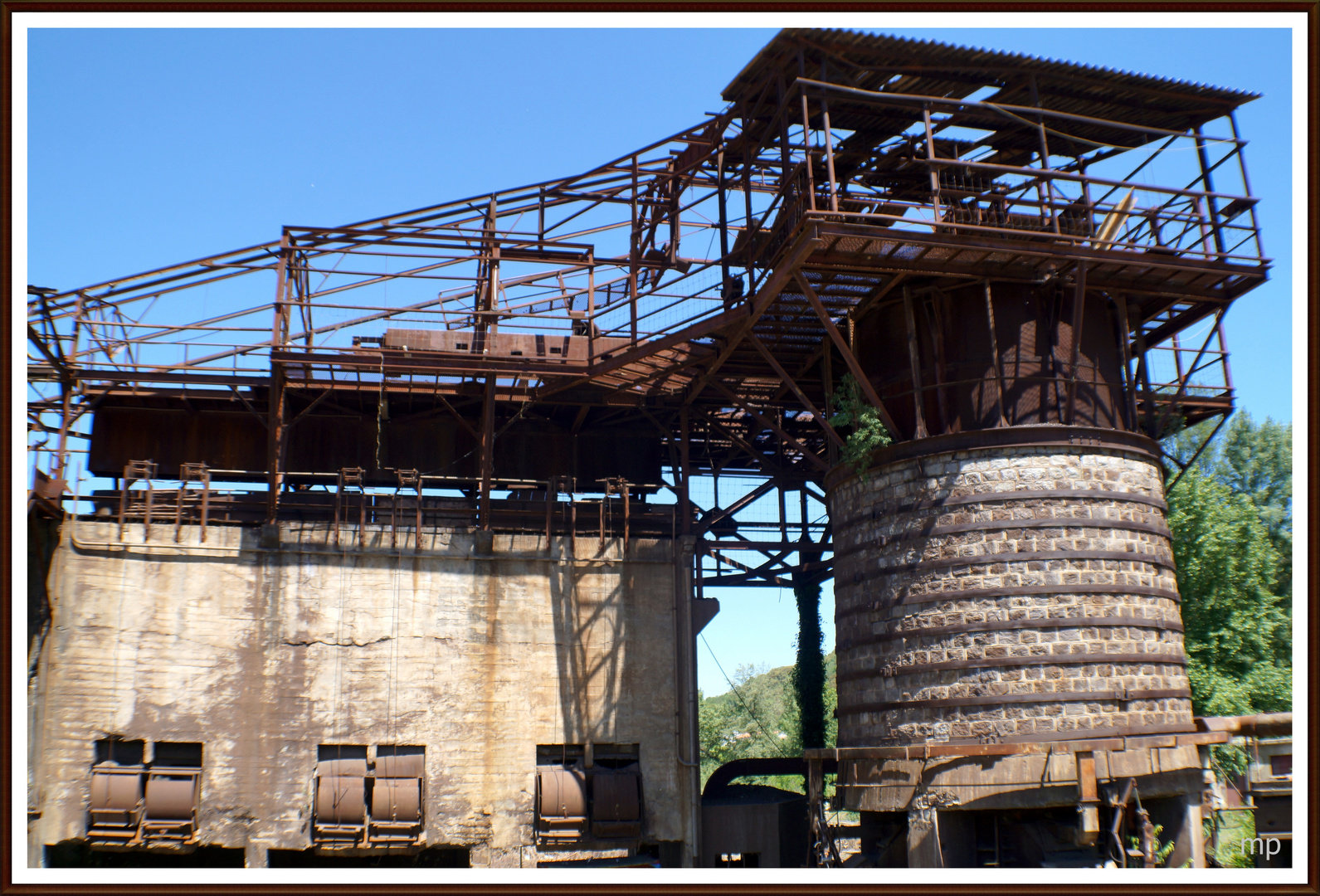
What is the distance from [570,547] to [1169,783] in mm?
12807

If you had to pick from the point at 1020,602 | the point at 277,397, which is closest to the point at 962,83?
the point at 1020,602

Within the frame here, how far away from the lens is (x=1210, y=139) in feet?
64.0

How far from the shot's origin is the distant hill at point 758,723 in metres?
43.9

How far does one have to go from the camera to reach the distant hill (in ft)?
144

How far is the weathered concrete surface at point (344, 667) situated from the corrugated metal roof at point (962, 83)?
36.0 ft

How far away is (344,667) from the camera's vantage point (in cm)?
2114

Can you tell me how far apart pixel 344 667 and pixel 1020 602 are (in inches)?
539

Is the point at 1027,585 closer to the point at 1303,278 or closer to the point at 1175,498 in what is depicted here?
the point at 1303,278

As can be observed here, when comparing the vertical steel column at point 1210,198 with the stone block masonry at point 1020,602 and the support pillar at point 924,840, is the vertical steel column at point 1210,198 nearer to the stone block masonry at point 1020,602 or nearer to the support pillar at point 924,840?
the stone block masonry at point 1020,602

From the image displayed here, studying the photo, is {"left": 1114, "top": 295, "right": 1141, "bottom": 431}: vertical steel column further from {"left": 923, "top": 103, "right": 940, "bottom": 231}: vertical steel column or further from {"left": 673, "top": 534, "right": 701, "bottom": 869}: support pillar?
{"left": 673, "top": 534, "right": 701, "bottom": 869}: support pillar

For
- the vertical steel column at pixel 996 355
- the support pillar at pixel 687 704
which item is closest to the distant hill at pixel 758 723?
the support pillar at pixel 687 704

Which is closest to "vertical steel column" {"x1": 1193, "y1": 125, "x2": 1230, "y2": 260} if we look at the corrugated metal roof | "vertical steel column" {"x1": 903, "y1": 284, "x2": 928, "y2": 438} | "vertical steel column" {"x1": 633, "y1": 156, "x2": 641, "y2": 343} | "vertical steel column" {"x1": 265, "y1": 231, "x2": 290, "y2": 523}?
the corrugated metal roof

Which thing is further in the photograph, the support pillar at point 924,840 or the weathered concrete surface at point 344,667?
the weathered concrete surface at point 344,667

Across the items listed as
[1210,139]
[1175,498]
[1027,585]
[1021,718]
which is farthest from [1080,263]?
[1175,498]
